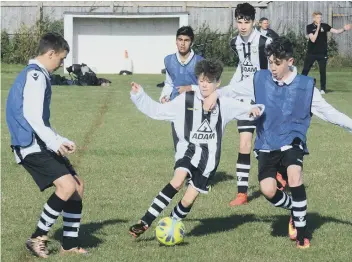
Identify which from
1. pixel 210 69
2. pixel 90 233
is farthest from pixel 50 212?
pixel 210 69

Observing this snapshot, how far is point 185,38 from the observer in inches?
437

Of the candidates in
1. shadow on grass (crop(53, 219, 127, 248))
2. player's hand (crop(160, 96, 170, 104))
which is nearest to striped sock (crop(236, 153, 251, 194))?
player's hand (crop(160, 96, 170, 104))

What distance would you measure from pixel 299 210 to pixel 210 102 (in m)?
1.32

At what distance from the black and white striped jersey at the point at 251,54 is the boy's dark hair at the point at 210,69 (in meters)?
2.67

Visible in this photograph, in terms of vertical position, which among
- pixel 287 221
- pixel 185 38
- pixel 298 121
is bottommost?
pixel 287 221

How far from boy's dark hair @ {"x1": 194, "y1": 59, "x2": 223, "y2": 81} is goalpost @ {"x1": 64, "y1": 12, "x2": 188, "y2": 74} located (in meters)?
31.6

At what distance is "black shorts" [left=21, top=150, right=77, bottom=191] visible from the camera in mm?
7648

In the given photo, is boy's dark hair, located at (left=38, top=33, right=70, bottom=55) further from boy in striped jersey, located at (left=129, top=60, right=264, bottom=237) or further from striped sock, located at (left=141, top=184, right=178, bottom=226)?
striped sock, located at (left=141, top=184, right=178, bottom=226)

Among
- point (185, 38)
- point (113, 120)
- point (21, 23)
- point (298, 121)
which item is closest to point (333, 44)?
point (21, 23)

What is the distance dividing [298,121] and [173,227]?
1573 mm

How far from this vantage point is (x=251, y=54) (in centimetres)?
1091

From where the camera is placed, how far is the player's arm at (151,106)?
813 cm

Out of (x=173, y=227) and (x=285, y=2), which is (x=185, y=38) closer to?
(x=173, y=227)

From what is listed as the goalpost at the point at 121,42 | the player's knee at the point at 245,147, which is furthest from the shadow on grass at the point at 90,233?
the goalpost at the point at 121,42
